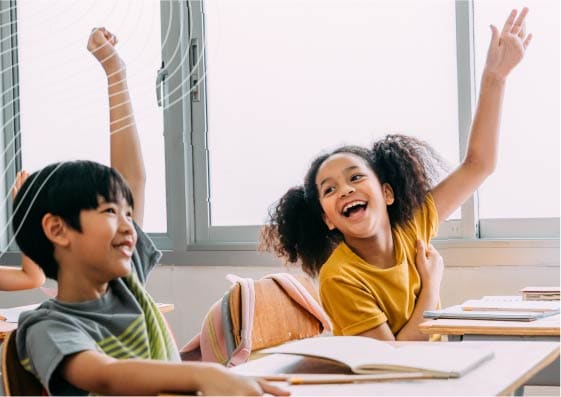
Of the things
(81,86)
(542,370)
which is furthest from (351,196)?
(81,86)

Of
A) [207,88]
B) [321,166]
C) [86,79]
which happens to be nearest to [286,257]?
[321,166]

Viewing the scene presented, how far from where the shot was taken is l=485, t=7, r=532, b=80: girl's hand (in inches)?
106

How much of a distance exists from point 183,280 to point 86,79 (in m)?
0.98

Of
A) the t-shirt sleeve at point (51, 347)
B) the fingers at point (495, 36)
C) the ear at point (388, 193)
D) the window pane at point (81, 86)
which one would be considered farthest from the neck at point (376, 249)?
the window pane at point (81, 86)

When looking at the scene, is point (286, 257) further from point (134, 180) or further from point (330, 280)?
point (134, 180)

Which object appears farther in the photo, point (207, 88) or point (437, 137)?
point (207, 88)

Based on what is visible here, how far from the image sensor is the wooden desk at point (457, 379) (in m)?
1.35

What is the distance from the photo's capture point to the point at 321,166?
2.72 m

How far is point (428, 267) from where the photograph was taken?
2609mm

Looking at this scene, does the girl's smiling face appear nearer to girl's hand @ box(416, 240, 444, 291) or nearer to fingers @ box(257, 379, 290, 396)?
girl's hand @ box(416, 240, 444, 291)

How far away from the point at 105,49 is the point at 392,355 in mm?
906

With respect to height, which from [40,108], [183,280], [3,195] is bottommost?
[183,280]

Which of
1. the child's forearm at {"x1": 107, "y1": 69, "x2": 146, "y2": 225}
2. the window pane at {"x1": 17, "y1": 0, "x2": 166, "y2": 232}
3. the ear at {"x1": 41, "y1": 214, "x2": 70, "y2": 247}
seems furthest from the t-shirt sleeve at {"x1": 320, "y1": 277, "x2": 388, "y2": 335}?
the window pane at {"x1": 17, "y1": 0, "x2": 166, "y2": 232}

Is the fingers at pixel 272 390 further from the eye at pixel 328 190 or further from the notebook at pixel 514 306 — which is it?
the eye at pixel 328 190
